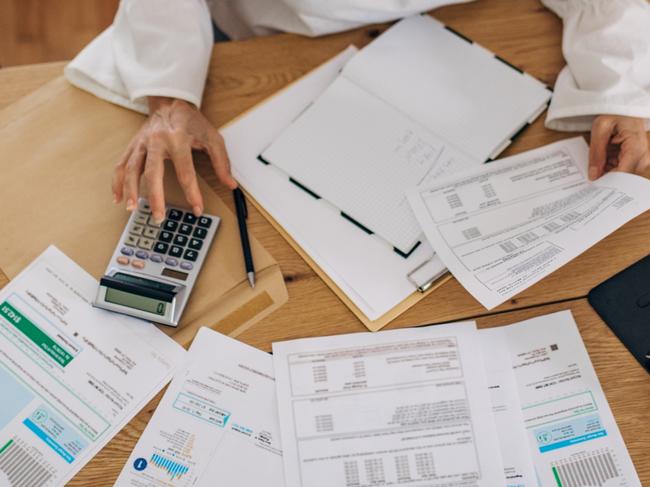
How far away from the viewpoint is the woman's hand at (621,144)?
33.3 inches

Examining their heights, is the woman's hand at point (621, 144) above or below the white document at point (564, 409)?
above

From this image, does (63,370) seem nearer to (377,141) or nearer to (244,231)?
(244,231)

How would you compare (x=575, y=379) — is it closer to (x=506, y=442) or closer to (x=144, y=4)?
(x=506, y=442)

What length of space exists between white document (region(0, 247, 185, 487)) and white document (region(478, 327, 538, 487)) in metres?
0.38

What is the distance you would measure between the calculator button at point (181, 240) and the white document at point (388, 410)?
178mm

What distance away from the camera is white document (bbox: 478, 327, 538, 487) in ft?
2.39

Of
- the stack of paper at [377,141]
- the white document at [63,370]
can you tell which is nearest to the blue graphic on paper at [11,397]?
the white document at [63,370]

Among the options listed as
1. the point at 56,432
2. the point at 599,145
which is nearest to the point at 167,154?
the point at 56,432

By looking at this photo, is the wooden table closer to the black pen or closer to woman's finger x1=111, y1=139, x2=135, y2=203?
the black pen

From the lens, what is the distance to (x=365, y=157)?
86cm

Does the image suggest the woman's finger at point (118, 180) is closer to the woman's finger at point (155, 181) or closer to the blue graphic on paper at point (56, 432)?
the woman's finger at point (155, 181)

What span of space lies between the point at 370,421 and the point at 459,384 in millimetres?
118

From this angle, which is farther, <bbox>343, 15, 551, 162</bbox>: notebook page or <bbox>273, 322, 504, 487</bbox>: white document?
<bbox>343, 15, 551, 162</bbox>: notebook page

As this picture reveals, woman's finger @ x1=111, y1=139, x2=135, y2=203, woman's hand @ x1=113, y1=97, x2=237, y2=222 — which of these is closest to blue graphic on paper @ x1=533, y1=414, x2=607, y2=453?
woman's hand @ x1=113, y1=97, x2=237, y2=222
